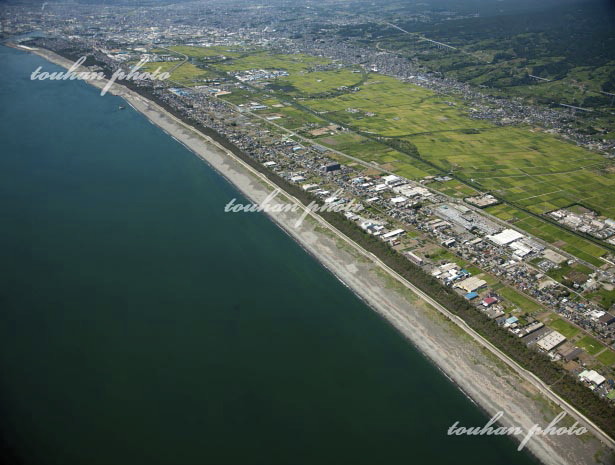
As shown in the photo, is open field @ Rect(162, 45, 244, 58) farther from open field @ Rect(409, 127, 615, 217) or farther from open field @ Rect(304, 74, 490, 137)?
open field @ Rect(409, 127, 615, 217)

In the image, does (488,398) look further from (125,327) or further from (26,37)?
(26,37)

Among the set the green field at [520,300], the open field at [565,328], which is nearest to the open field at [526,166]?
the green field at [520,300]

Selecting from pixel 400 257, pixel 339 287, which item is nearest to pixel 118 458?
pixel 339 287

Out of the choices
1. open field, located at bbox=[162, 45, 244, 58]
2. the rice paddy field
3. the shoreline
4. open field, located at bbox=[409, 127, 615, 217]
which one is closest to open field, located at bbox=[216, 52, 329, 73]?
open field, located at bbox=[162, 45, 244, 58]

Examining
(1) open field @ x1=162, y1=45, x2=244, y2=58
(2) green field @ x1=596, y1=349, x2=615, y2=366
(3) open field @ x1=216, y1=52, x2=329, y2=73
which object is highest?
(1) open field @ x1=162, y1=45, x2=244, y2=58

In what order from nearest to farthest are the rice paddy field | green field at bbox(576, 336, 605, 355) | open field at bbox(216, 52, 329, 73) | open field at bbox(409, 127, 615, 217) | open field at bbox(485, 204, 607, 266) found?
green field at bbox(576, 336, 605, 355) < open field at bbox(485, 204, 607, 266) < the rice paddy field < open field at bbox(409, 127, 615, 217) < open field at bbox(216, 52, 329, 73)

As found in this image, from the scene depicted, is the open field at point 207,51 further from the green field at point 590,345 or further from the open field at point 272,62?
the green field at point 590,345
